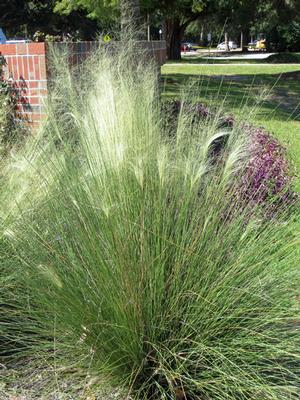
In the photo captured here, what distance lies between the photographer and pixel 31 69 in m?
5.31

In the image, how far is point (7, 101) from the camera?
18.0 ft

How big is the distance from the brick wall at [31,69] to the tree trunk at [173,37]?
93.9 feet

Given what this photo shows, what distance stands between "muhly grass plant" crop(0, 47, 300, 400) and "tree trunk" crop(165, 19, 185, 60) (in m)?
31.9

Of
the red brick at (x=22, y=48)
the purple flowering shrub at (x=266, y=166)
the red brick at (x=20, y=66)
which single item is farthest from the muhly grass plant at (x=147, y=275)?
the red brick at (x=20, y=66)

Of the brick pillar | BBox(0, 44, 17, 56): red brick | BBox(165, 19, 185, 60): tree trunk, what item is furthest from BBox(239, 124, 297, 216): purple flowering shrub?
BBox(165, 19, 185, 60): tree trunk

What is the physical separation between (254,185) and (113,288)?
77.6 inches

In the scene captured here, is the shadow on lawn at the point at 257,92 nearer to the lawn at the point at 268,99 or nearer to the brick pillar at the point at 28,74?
the lawn at the point at 268,99

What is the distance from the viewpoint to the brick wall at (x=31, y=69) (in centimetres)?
519

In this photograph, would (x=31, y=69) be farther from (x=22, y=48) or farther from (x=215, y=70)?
(x=215, y=70)

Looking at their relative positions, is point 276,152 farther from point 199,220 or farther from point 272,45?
point 272,45

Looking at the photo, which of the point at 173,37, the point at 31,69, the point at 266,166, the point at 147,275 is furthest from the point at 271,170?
the point at 173,37

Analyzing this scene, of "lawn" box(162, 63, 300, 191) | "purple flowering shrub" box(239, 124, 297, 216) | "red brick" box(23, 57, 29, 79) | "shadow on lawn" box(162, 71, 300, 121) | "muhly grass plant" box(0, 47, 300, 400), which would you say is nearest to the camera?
"muhly grass plant" box(0, 47, 300, 400)

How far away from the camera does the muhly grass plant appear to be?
220 cm

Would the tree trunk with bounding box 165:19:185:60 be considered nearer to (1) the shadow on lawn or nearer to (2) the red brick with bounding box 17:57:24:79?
(1) the shadow on lawn
